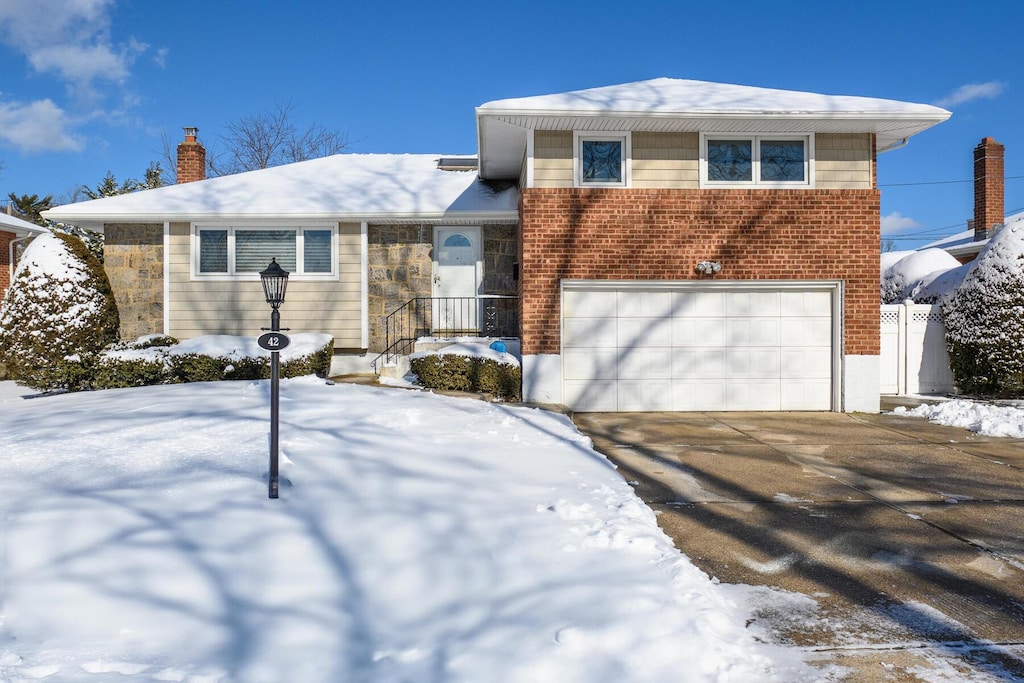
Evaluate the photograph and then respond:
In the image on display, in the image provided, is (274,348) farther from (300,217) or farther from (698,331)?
(300,217)

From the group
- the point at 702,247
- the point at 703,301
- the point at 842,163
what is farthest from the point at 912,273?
the point at 702,247

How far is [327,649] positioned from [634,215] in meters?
7.81

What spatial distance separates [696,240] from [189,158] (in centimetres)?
1216

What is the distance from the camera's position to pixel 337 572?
133 inches

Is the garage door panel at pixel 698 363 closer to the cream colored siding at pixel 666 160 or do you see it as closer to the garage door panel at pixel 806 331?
the garage door panel at pixel 806 331

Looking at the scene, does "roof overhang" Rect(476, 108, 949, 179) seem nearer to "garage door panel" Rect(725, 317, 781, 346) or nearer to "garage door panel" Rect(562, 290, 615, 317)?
"garage door panel" Rect(562, 290, 615, 317)

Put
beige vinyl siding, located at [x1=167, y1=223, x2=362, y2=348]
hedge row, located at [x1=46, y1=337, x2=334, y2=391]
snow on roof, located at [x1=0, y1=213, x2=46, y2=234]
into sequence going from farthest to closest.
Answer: snow on roof, located at [x1=0, y1=213, x2=46, y2=234] → beige vinyl siding, located at [x1=167, y1=223, x2=362, y2=348] → hedge row, located at [x1=46, y1=337, x2=334, y2=391]

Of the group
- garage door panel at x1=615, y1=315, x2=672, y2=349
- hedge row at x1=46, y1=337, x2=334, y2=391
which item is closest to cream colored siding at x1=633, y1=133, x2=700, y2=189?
garage door panel at x1=615, y1=315, x2=672, y2=349

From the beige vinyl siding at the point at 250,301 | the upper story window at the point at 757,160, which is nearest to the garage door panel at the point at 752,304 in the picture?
the upper story window at the point at 757,160

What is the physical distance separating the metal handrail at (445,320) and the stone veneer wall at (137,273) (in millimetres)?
4391

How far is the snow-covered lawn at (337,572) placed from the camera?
265 centimetres

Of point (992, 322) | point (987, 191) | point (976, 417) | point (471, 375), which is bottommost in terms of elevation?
point (976, 417)

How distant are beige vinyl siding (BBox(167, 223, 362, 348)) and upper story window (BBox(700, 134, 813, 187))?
6.51 metres

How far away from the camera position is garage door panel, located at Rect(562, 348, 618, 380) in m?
9.55
